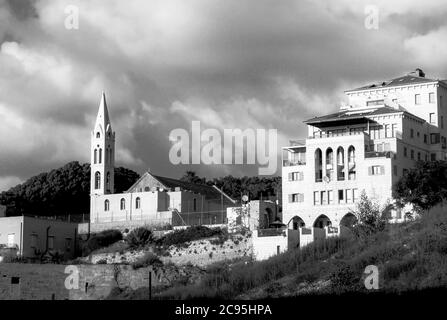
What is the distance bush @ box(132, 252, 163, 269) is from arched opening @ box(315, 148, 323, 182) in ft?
48.8

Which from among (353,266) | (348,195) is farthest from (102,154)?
(353,266)

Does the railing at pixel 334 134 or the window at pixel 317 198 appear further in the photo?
the railing at pixel 334 134

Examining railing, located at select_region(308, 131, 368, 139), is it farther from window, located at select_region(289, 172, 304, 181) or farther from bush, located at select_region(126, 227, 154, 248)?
bush, located at select_region(126, 227, 154, 248)

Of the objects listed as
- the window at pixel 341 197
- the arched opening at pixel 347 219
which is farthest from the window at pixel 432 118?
the arched opening at pixel 347 219

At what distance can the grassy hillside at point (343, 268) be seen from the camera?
199 feet

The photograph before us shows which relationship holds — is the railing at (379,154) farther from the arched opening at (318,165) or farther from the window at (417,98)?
the window at (417,98)

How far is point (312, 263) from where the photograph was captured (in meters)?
68.2

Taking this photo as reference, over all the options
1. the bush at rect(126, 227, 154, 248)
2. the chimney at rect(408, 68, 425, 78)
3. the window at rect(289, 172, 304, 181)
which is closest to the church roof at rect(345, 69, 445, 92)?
the chimney at rect(408, 68, 425, 78)

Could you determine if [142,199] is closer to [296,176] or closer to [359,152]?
[296,176]

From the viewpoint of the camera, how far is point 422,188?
3044 inches

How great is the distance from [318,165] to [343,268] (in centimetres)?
2092

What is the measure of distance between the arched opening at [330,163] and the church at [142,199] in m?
10.5
